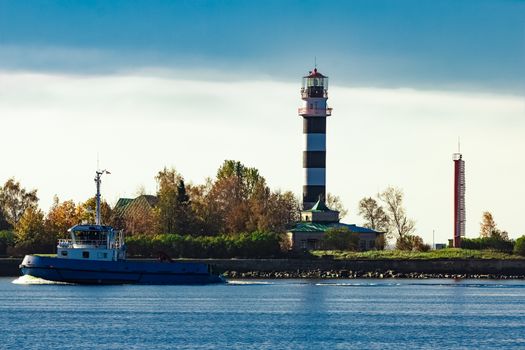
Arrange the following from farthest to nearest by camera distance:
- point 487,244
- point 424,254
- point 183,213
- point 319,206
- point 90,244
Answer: point 183,213 → point 319,206 → point 487,244 → point 424,254 → point 90,244

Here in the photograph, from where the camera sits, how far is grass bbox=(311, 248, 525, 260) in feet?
530

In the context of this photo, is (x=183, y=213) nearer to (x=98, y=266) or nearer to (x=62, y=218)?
(x=62, y=218)

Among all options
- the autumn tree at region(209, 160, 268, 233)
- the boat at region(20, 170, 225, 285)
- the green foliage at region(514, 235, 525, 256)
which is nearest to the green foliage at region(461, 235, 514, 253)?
the green foliage at region(514, 235, 525, 256)

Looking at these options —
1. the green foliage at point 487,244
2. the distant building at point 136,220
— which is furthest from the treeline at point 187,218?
the green foliage at point 487,244

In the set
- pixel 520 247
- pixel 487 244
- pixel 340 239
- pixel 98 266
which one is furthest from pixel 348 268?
pixel 98 266

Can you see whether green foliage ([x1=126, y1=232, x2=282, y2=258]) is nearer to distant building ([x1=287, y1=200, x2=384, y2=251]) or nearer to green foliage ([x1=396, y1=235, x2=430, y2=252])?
distant building ([x1=287, y1=200, x2=384, y2=251])

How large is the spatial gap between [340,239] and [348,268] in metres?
11.4

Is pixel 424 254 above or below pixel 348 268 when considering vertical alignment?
above

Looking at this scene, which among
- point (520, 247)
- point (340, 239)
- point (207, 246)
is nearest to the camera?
point (207, 246)

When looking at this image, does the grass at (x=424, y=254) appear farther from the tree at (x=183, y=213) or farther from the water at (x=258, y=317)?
the water at (x=258, y=317)

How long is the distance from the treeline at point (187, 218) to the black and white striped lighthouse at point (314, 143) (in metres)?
6.24

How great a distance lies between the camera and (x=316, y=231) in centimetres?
17288

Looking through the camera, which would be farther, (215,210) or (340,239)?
(215,210)

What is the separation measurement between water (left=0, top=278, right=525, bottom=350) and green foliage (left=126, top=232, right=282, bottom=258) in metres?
26.5
